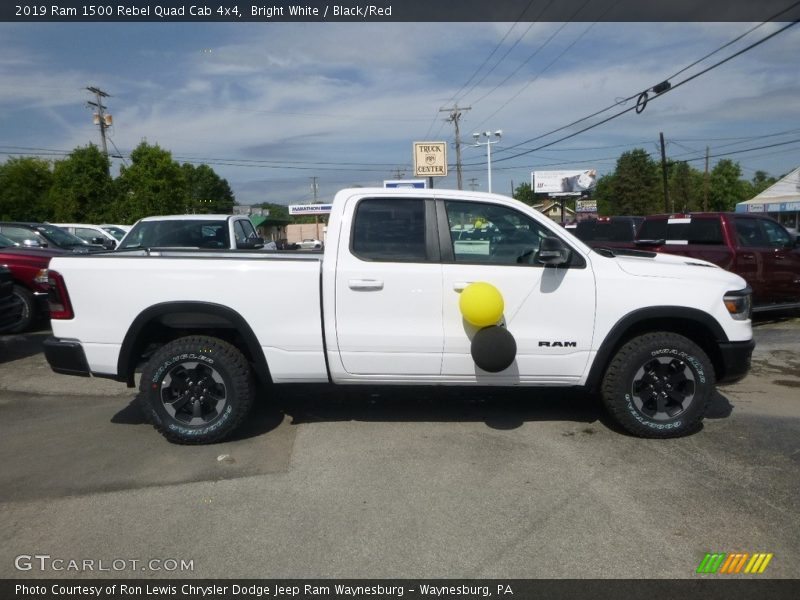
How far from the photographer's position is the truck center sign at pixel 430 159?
22.5 meters

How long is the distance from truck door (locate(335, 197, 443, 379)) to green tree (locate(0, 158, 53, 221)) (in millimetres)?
43510

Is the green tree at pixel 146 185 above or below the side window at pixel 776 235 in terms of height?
above

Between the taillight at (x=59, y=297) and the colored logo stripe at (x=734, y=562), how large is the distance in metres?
4.49

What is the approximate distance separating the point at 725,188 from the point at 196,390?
99.7 m

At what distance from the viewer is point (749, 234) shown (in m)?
9.52

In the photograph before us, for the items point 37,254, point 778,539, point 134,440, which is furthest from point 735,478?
point 37,254

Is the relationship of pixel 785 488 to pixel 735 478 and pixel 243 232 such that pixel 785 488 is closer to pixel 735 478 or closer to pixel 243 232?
pixel 735 478

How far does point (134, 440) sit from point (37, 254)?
20.1ft

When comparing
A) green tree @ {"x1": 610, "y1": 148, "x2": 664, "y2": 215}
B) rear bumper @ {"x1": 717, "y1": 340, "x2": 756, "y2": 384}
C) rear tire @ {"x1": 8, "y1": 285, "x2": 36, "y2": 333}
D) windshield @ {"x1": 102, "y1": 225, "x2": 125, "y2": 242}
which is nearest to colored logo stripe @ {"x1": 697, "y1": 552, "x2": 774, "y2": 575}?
rear bumper @ {"x1": 717, "y1": 340, "x2": 756, "y2": 384}

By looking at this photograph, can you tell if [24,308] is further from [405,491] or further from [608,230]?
[608,230]

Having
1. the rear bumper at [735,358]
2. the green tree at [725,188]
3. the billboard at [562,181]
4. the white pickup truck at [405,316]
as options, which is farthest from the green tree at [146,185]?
the green tree at [725,188]

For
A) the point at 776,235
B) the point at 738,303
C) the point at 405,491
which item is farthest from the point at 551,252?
the point at 776,235

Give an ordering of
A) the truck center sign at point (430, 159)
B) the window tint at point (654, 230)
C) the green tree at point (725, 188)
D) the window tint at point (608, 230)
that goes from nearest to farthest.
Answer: the window tint at point (654, 230) → the window tint at point (608, 230) → the truck center sign at point (430, 159) → the green tree at point (725, 188)
